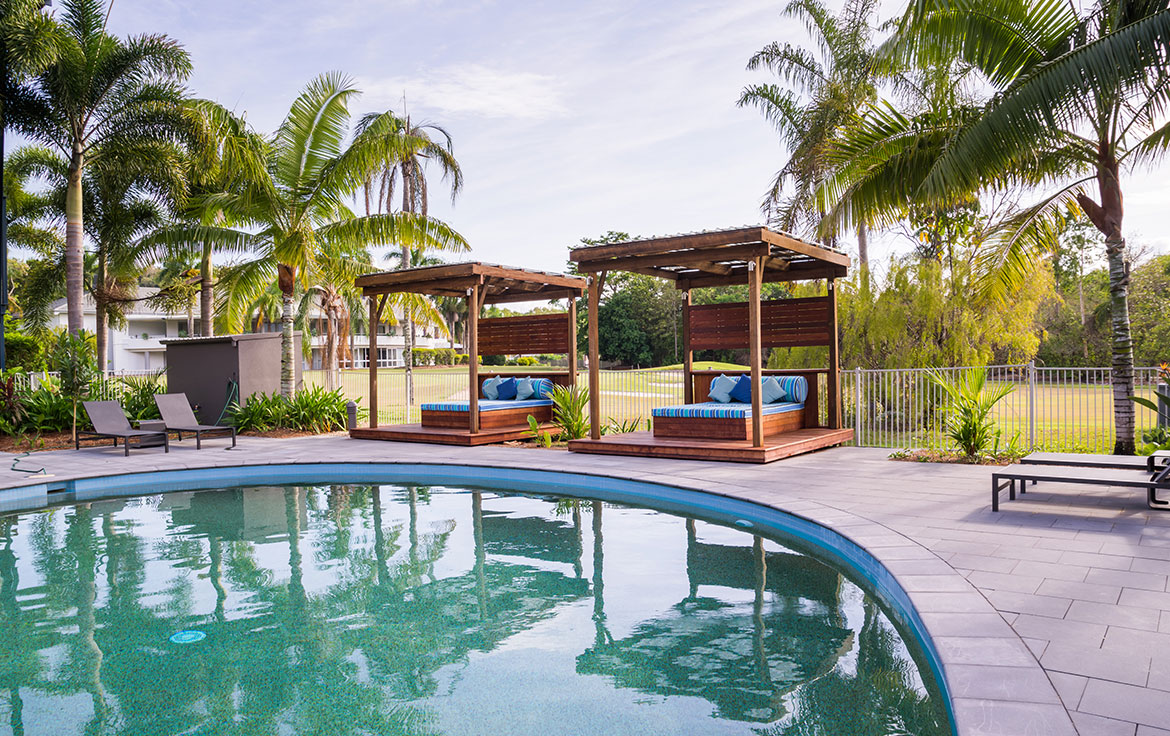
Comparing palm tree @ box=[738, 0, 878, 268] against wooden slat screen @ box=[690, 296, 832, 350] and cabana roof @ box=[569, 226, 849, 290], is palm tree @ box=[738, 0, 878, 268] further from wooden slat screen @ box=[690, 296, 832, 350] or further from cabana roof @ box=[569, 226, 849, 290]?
wooden slat screen @ box=[690, 296, 832, 350]

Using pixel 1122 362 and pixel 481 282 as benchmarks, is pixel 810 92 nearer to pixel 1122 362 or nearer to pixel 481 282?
pixel 481 282

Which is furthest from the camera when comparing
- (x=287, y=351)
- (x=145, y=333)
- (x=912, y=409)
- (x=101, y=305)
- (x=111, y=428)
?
(x=145, y=333)

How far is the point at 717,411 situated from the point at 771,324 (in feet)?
8.29

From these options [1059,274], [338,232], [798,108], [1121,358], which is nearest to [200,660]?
[1121,358]

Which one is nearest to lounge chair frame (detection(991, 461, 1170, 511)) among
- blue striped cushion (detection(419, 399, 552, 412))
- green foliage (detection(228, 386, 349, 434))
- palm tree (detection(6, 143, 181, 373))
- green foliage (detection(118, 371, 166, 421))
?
blue striped cushion (detection(419, 399, 552, 412))

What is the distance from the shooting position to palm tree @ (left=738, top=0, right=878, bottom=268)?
63.3 feet

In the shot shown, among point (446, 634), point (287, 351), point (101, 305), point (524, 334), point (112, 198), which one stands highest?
point (112, 198)

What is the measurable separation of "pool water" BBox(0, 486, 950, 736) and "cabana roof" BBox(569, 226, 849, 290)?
3.97 meters

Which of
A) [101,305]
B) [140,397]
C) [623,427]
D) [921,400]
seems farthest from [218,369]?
[921,400]

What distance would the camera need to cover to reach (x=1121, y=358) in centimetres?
981

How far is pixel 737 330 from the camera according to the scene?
12414 millimetres

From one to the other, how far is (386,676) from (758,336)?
7086mm

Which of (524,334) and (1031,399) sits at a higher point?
(524,334)

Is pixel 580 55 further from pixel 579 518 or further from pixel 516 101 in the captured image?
pixel 579 518
